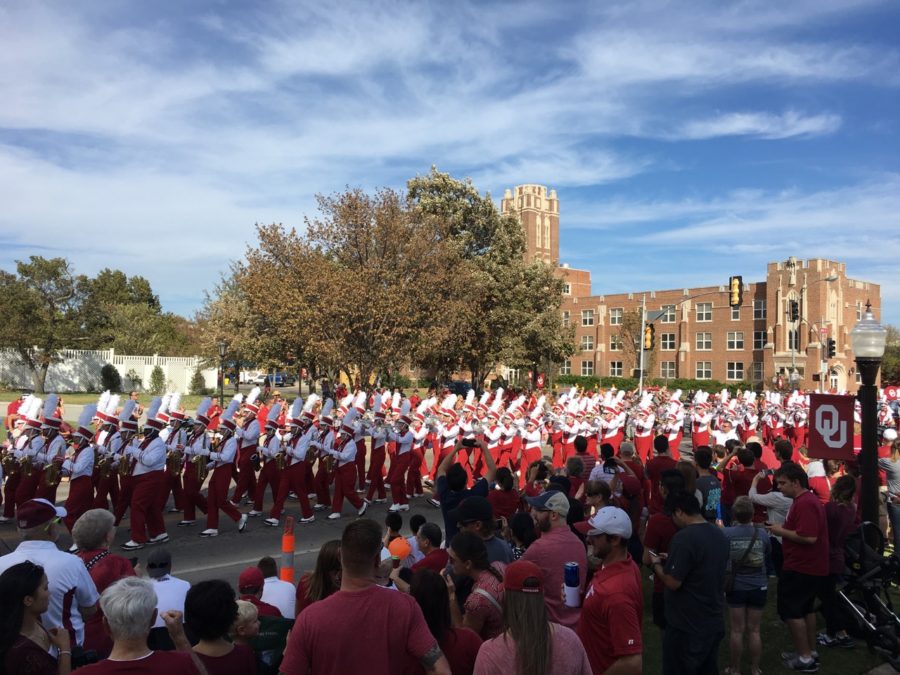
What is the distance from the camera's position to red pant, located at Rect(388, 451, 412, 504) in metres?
13.0

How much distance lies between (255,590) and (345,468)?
7695 millimetres

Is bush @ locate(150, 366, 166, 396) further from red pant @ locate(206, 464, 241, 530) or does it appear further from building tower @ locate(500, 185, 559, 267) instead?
building tower @ locate(500, 185, 559, 267)

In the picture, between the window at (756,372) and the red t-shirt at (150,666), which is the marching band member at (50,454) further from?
the window at (756,372)

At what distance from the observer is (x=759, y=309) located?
62094 millimetres

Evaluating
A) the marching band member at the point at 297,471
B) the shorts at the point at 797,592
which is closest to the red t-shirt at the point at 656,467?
the shorts at the point at 797,592

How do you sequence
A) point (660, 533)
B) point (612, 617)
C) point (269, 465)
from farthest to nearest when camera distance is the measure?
point (269, 465), point (660, 533), point (612, 617)

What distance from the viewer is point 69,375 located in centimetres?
4328

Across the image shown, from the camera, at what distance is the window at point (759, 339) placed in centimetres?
6131

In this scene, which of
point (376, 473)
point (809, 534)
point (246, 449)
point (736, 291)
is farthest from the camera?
point (736, 291)

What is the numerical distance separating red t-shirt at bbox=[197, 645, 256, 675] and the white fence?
42487mm

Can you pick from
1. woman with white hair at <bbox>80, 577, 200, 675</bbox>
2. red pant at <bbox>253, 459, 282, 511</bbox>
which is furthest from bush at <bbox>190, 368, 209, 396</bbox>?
woman with white hair at <bbox>80, 577, 200, 675</bbox>

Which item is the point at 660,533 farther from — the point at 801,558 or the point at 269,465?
the point at 269,465

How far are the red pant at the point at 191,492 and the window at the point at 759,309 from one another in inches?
2339

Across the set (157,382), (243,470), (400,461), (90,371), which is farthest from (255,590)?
(90,371)
